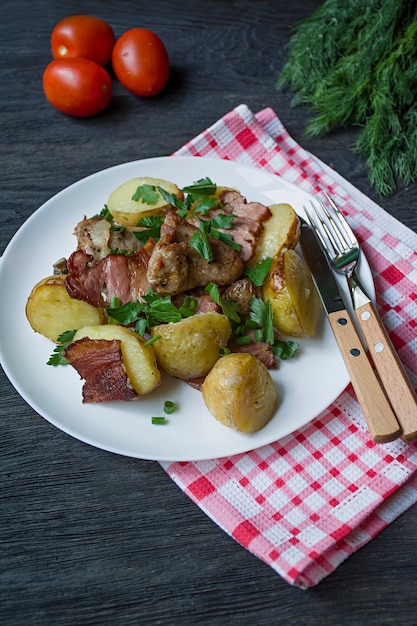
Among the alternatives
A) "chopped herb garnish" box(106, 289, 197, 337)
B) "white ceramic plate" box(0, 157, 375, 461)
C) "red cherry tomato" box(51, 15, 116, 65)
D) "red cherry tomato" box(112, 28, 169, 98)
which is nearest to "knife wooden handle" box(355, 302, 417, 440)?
"white ceramic plate" box(0, 157, 375, 461)

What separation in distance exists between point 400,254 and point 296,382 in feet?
2.61

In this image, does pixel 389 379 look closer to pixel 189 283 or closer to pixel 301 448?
pixel 301 448

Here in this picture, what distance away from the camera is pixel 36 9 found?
3.98 meters

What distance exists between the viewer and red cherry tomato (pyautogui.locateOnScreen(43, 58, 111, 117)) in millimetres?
3332

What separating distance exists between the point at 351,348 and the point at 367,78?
1577mm

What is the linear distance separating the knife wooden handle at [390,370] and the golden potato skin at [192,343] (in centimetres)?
49

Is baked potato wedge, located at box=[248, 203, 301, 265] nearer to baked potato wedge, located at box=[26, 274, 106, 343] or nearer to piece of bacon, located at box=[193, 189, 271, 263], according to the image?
piece of bacon, located at box=[193, 189, 271, 263]

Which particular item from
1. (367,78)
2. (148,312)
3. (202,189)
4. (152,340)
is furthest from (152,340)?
(367,78)

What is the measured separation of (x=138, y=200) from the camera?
2.68 metres

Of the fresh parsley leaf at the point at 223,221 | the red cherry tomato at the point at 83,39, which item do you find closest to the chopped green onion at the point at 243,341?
the fresh parsley leaf at the point at 223,221

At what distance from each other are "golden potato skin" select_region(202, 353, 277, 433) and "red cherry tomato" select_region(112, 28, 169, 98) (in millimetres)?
1805

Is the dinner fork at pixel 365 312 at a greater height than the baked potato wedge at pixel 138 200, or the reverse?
the baked potato wedge at pixel 138 200

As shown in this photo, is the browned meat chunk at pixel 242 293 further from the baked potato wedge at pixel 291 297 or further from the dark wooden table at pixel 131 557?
the dark wooden table at pixel 131 557

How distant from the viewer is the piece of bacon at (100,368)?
7.29 feet
